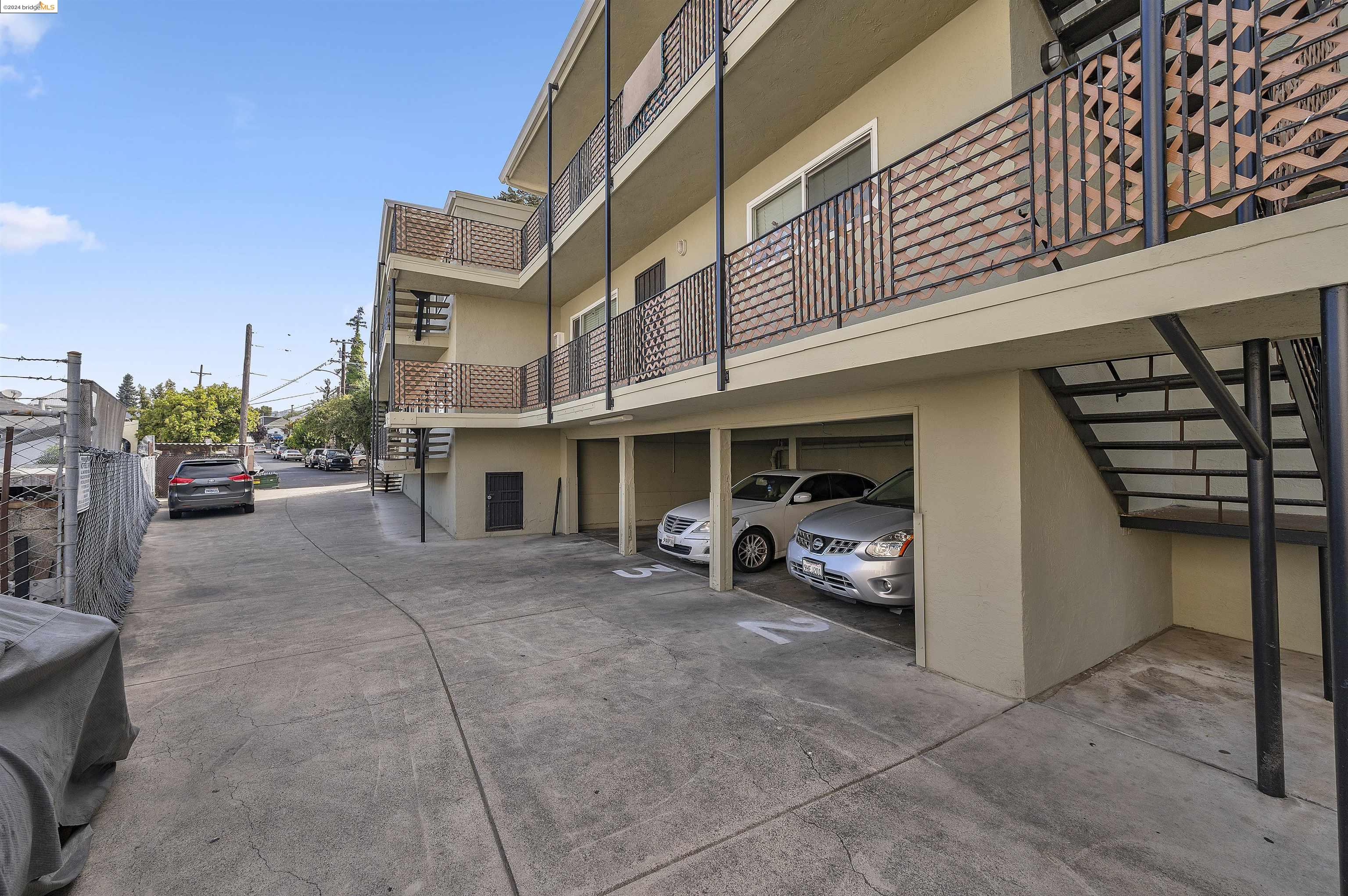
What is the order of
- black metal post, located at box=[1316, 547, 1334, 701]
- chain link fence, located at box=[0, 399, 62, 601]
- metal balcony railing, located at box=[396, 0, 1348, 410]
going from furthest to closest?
1. chain link fence, located at box=[0, 399, 62, 601]
2. black metal post, located at box=[1316, 547, 1334, 701]
3. metal balcony railing, located at box=[396, 0, 1348, 410]

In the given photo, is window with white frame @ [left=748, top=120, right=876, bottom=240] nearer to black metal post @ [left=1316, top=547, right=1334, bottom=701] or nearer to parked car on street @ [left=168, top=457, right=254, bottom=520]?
black metal post @ [left=1316, top=547, right=1334, bottom=701]

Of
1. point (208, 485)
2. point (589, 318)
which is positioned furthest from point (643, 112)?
point (208, 485)

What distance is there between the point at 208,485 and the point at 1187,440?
20064mm

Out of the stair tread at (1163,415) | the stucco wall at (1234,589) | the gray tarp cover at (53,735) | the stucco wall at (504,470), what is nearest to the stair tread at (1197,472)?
the stair tread at (1163,415)

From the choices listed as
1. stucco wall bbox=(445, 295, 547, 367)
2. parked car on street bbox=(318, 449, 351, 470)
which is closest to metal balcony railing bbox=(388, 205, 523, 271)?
stucco wall bbox=(445, 295, 547, 367)

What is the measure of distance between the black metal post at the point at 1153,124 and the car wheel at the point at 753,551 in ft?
21.0

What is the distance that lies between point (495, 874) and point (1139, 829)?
320cm

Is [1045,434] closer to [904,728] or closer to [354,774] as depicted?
[904,728]

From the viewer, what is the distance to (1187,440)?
5012 mm

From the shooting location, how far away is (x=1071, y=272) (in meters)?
2.73

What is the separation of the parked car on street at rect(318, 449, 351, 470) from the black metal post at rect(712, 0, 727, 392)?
41.9 metres

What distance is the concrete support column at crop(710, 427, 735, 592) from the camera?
24.4 feet

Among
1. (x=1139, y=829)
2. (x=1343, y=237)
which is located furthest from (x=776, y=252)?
(x=1139, y=829)

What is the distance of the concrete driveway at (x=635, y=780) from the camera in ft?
8.00
